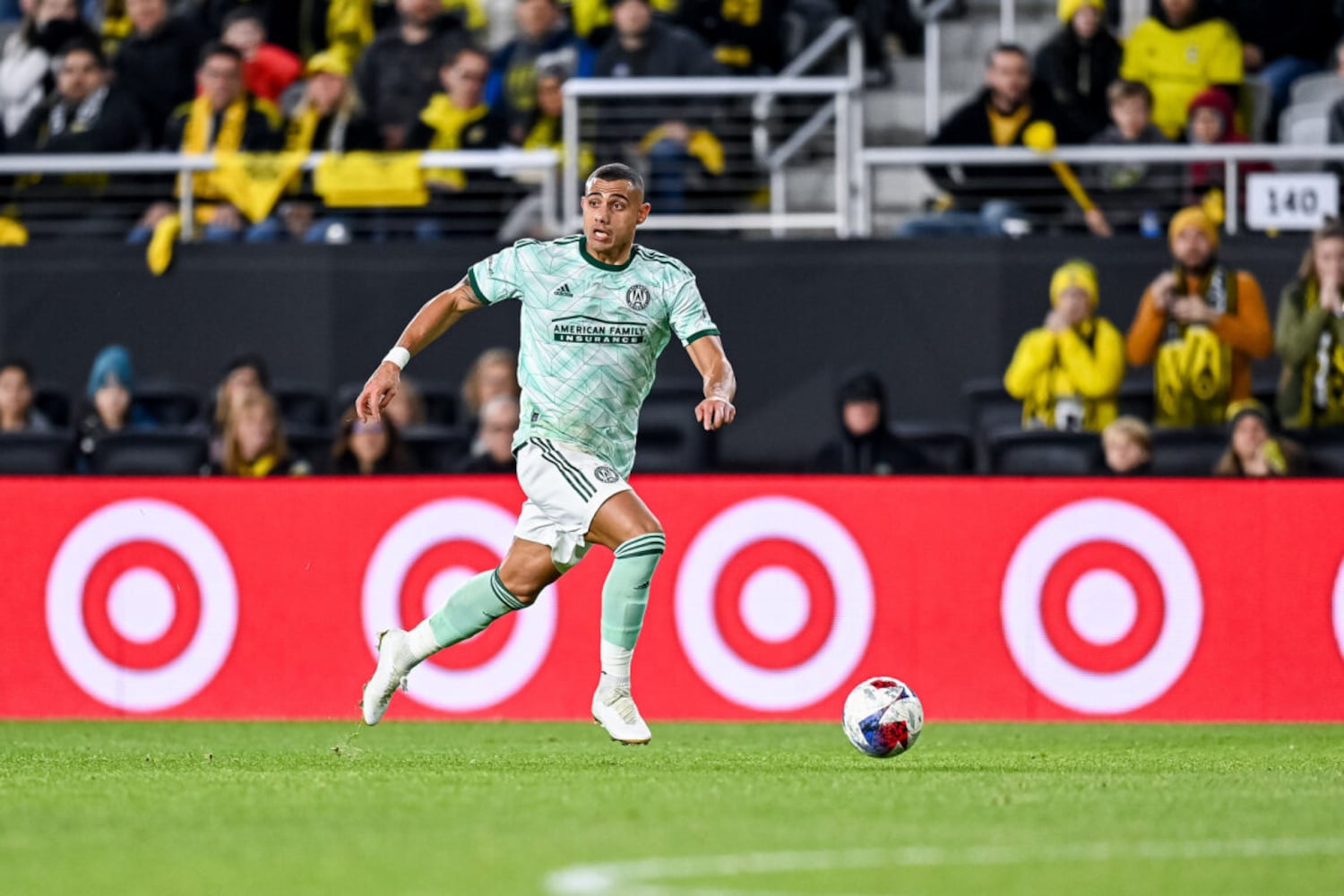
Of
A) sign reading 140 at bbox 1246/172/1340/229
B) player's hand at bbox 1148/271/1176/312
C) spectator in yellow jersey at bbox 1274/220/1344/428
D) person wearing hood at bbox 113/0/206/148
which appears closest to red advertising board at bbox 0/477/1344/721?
spectator in yellow jersey at bbox 1274/220/1344/428

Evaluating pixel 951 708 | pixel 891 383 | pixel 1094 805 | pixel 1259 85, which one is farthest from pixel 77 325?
pixel 1094 805

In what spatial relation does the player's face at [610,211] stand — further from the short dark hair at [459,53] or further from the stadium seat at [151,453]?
the short dark hair at [459,53]

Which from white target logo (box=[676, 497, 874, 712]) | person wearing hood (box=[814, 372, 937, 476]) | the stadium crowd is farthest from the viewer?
the stadium crowd

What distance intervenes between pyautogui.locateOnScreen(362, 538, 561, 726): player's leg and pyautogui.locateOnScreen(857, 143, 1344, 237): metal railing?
7.05 meters

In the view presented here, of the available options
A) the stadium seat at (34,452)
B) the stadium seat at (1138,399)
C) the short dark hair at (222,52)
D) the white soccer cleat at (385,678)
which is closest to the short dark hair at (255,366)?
the stadium seat at (34,452)

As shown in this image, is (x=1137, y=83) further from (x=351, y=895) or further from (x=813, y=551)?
(x=351, y=895)

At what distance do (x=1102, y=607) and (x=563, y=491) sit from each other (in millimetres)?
4836

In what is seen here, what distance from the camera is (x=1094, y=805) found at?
7.55 m

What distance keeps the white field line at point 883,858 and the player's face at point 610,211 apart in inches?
145

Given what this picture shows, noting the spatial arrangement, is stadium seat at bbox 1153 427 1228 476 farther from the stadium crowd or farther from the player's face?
the player's face

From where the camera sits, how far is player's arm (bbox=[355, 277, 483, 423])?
30.3 ft

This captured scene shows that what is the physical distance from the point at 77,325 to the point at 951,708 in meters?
7.45

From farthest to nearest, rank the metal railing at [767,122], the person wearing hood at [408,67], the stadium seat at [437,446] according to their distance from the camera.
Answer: the person wearing hood at [408,67]
the metal railing at [767,122]
the stadium seat at [437,446]

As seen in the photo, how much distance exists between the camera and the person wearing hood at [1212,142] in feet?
52.5
